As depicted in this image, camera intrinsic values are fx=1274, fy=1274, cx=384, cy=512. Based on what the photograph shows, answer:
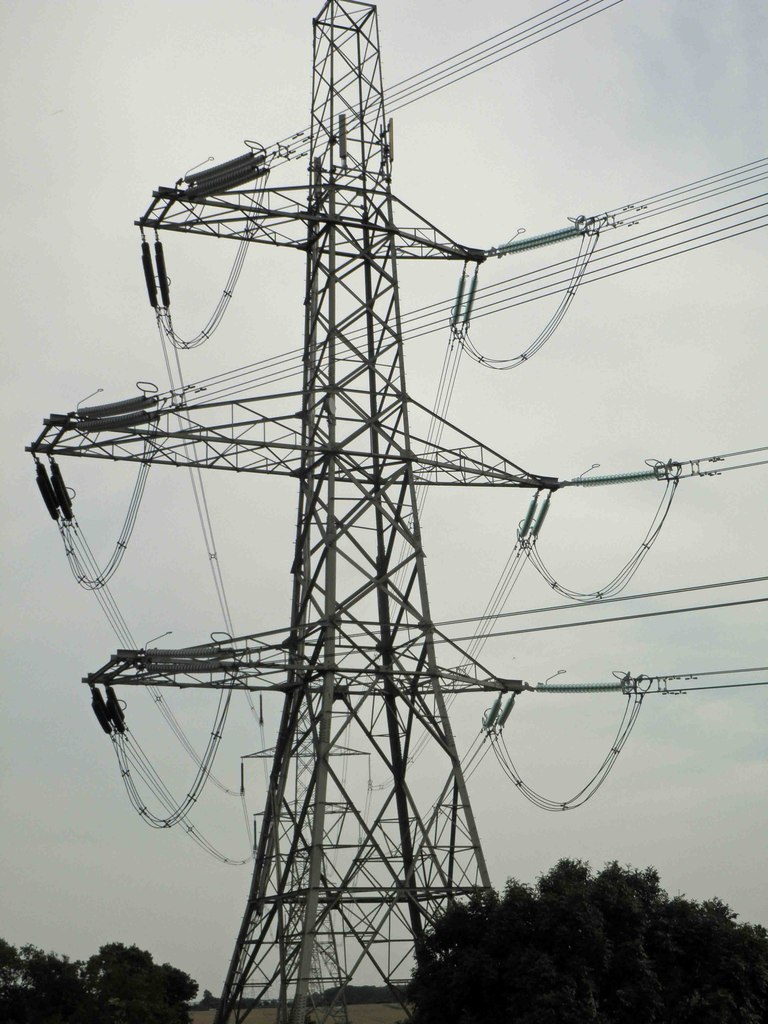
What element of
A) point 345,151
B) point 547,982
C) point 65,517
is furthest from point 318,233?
point 547,982

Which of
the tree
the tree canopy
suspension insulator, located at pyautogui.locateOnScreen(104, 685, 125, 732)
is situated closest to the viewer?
the tree

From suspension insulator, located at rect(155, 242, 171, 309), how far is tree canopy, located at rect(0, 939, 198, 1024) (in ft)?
130

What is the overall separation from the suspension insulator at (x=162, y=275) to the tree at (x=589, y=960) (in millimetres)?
20103

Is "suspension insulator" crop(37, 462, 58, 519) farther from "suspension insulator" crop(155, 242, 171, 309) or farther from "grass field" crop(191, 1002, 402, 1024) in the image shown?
"grass field" crop(191, 1002, 402, 1024)

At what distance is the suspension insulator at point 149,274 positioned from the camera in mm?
38281

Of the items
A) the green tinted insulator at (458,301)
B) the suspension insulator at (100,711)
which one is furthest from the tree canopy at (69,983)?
the green tinted insulator at (458,301)

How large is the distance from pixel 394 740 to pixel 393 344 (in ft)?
37.7

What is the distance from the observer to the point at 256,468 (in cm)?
3494

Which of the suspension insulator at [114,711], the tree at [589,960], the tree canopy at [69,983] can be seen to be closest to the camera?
the tree at [589,960]

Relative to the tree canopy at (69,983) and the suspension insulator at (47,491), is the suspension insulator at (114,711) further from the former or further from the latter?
the tree canopy at (69,983)

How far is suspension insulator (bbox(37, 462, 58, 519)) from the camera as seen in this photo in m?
37.2

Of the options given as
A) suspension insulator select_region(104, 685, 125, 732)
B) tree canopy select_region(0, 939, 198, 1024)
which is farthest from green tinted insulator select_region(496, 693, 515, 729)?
tree canopy select_region(0, 939, 198, 1024)

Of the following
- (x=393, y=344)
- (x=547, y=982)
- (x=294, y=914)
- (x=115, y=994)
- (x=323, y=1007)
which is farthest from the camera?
(x=115, y=994)

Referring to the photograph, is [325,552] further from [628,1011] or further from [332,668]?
[628,1011]
